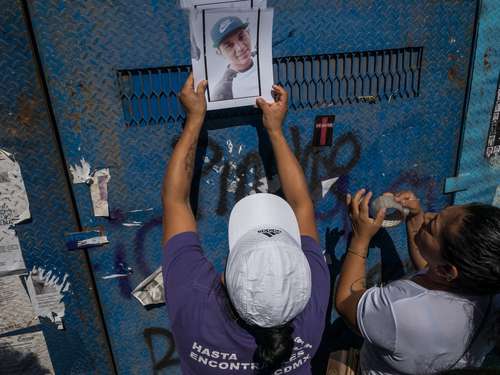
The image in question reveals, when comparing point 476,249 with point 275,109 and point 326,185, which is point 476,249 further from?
point 275,109

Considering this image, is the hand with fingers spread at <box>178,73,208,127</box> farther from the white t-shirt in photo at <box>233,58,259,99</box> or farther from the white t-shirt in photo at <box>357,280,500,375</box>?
the white t-shirt in photo at <box>357,280,500,375</box>

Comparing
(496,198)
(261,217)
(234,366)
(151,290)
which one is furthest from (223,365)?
(496,198)

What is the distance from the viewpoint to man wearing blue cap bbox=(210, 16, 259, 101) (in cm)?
116

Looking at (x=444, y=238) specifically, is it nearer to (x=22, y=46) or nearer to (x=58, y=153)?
(x=58, y=153)

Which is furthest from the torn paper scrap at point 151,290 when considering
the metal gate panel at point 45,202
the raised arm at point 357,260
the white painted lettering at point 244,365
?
the raised arm at point 357,260

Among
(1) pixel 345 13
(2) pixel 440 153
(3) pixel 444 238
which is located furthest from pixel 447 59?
(3) pixel 444 238

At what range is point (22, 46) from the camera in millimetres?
1120

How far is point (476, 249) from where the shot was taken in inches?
39.9

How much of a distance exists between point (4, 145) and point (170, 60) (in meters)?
0.65

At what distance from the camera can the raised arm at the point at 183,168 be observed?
3.93ft

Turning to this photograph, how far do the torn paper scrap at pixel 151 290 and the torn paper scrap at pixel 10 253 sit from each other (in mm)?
463

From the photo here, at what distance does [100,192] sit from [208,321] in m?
0.66

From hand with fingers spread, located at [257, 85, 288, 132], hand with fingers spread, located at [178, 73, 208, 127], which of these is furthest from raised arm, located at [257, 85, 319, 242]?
hand with fingers spread, located at [178, 73, 208, 127]

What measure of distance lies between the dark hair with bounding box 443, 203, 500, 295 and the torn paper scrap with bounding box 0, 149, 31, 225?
1493 millimetres
